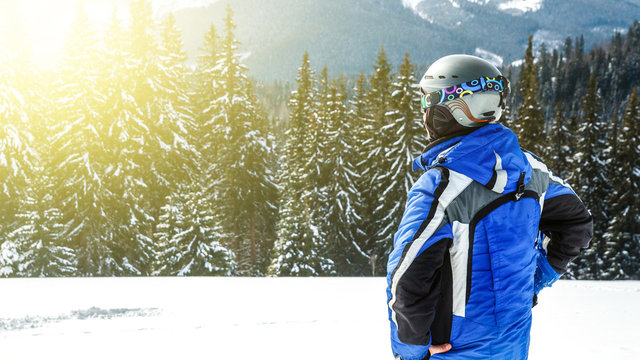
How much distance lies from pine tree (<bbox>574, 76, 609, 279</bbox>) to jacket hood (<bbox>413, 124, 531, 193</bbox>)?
3836 cm

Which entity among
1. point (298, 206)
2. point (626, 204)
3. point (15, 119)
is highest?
point (15, 119)

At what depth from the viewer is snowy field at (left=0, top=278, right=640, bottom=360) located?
577 centimetres

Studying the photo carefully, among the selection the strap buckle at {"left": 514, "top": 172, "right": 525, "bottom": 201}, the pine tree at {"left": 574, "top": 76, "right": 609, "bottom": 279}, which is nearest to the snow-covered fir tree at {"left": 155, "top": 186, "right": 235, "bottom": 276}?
the strap buckle at {"left": 514, "top": 172, "right": 525, "bottom": 201}

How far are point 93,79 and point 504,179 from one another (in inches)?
976

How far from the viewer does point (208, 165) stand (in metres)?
30.5

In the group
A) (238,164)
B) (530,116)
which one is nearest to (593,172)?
(530,116)

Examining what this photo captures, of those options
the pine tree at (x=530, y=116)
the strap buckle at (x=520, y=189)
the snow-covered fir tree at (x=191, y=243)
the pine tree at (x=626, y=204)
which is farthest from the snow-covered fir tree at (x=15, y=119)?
the pine tree at (x=626, y=204)

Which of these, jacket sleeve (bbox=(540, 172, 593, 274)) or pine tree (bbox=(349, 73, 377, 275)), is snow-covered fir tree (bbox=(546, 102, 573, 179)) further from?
jacket sleeve (bbox=(540, 172, 593, 274))

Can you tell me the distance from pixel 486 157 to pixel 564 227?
79 centimetres

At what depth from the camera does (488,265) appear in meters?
1.95

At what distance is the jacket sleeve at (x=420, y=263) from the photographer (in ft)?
6.18

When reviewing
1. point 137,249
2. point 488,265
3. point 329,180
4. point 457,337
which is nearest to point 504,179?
point 488,265

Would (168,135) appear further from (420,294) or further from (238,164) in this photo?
(420,294)

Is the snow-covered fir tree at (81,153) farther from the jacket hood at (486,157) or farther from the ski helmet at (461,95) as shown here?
the jacket hood at (486,157)
